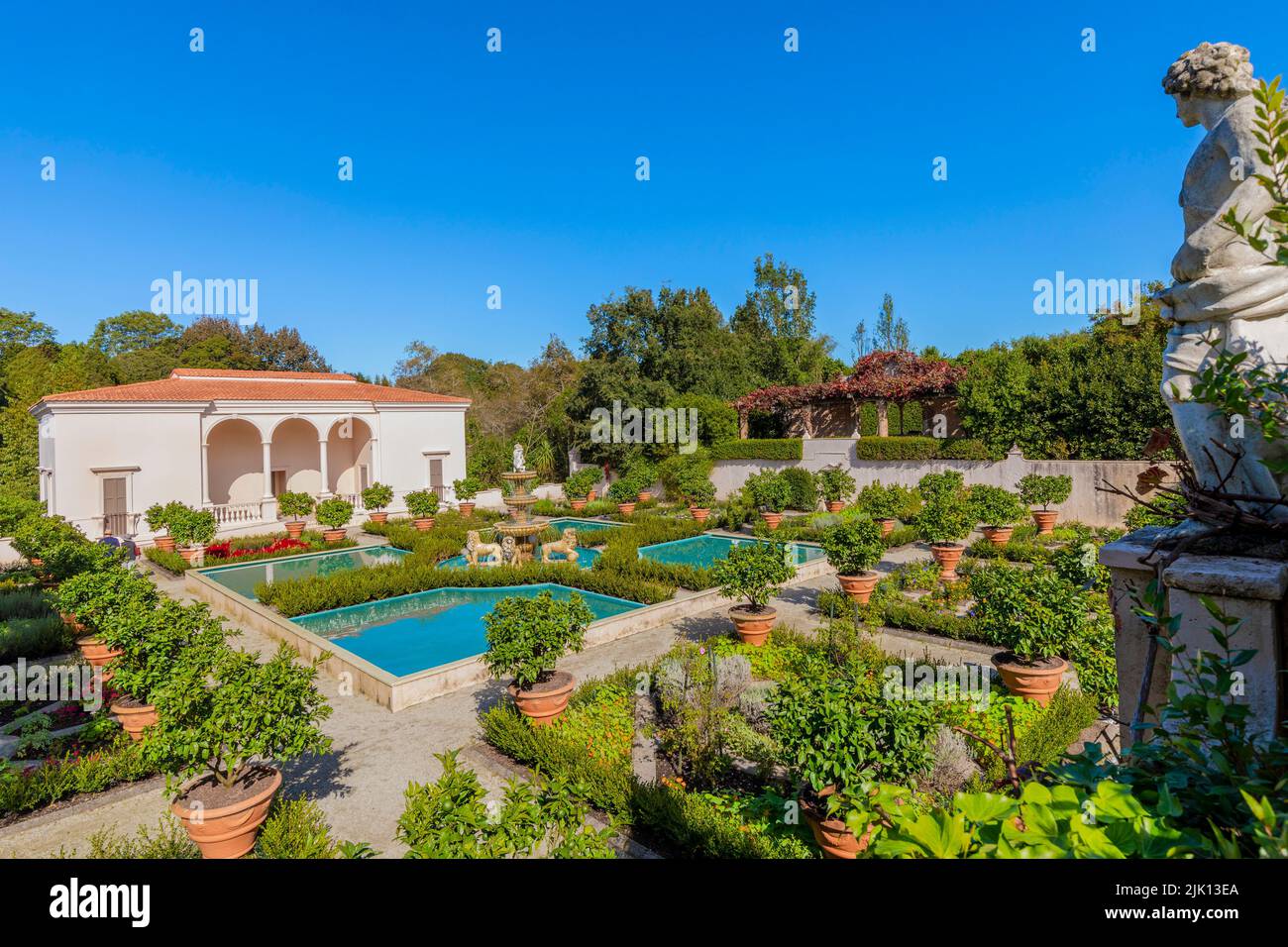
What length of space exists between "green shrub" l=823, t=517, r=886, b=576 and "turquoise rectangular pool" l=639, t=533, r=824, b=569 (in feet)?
13.9

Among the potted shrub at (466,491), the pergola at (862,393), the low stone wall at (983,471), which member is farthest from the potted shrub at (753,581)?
the pergola at (862,393)

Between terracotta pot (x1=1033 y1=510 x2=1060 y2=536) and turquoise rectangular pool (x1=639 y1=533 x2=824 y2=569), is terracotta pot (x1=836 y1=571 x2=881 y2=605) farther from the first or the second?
terracotta pot (x1=1033 y1=510 x2=1060 y2=536)

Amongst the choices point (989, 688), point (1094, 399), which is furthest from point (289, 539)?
point (1094, 399)

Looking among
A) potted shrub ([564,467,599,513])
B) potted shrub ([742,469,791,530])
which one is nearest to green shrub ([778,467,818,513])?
potted shrub ([742,469,791,530])

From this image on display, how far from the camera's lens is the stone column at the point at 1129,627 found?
2461 mm

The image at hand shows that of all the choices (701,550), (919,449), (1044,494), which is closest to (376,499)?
(701,550)

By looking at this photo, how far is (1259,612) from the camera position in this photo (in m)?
2.10

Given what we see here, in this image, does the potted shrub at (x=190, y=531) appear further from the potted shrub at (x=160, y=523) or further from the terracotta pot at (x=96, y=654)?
the terracotta pot at (x=96, y=654)

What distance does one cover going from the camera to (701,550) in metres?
17.5

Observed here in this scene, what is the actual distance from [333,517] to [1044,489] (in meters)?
19.4

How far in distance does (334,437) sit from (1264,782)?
101ft

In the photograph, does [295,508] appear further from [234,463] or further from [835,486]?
[835,486]

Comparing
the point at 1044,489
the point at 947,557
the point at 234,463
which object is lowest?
the point at 947,557
